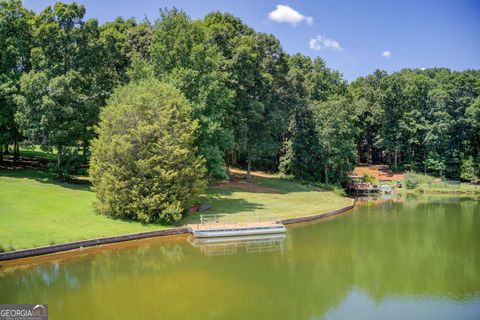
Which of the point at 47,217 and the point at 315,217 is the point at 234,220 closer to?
the point at 315,217

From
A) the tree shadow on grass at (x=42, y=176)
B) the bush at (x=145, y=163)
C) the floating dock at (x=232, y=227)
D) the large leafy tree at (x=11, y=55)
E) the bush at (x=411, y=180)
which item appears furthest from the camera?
the bush at (x=411, y=180)

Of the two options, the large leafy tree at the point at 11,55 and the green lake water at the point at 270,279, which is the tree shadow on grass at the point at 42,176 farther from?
the green lake water at the point at 270,279

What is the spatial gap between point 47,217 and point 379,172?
5814 centimetres

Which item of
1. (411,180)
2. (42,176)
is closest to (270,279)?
(42,176)

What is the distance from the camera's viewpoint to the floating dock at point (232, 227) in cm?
3019

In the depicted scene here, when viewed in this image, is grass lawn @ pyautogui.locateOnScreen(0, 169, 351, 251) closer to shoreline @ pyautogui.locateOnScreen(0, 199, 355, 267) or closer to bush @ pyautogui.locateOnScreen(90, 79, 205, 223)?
shoreline @ pyautogui.locateOnScreen(0, 199, 355, 267)

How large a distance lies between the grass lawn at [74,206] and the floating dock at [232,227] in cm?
202

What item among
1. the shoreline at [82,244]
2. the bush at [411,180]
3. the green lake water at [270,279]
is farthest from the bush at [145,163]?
the bush at [411,180]

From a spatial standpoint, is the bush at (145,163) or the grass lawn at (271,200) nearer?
the bush at (145,163)

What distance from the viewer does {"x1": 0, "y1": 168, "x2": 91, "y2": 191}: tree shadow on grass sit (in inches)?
1523

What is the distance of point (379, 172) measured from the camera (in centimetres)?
7362

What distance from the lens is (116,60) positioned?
1849 inches

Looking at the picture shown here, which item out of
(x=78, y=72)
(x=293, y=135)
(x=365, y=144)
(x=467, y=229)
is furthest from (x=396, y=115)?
(x=78, y=72)

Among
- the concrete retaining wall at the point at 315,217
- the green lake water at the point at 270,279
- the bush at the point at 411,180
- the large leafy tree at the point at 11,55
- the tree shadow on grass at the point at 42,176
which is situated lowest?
the green lake water at the point at 270,279
